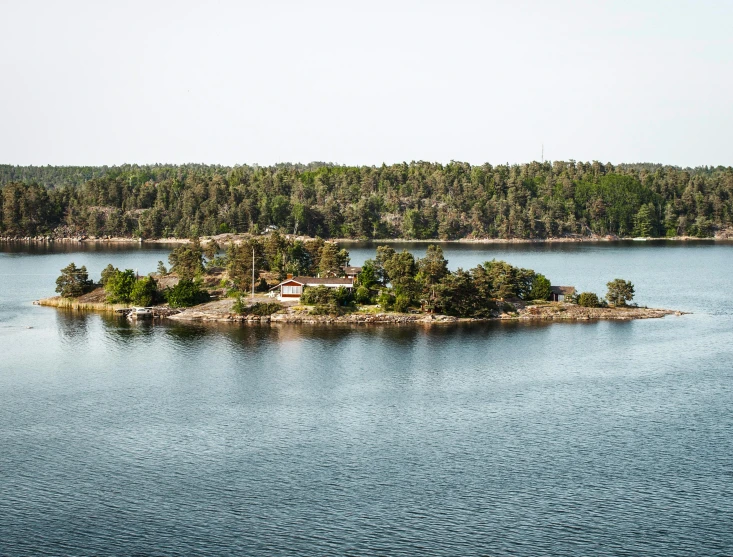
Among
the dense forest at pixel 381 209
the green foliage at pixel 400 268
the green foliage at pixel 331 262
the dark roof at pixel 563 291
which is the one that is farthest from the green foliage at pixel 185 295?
the dense forest at pixel 381 209

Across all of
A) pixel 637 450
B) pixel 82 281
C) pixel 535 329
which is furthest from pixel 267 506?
pixel 82 281

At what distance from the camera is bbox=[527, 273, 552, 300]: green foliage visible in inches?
2985

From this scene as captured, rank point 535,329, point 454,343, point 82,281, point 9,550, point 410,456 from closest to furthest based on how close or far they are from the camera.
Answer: point 9,550 → point 410,456 → point 454,343 → point 535,329 → point 82,281

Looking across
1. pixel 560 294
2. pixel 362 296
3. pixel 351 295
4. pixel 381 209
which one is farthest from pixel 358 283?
pixel 381 209

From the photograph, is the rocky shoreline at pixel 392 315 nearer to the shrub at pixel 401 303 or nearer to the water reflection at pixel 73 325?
the shrub at pixel 401 303

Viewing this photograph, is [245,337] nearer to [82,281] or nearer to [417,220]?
[82,281]

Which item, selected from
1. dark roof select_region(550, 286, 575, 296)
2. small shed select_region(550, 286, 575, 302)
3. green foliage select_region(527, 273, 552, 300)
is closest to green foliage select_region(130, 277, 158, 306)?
green foliage select_region(527, 273, 552, 300)

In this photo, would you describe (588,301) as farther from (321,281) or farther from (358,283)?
(321,281)

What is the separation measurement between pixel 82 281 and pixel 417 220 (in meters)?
106

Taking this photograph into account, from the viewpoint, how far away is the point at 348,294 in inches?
2923

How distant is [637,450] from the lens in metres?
38.4

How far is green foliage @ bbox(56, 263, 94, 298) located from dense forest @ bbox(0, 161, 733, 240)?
88.5m

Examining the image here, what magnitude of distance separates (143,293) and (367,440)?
42.2 meters

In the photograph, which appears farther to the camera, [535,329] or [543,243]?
[543,243]
